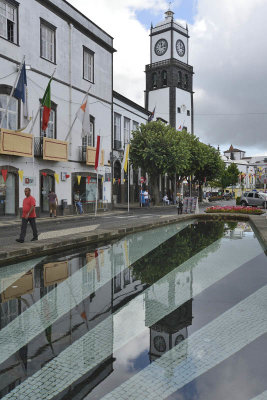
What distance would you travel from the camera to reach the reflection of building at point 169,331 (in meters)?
3.63

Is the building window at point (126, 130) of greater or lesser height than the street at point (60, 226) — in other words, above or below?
above

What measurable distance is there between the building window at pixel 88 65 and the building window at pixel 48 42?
357cm

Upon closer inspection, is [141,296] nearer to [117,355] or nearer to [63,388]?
[117,355]

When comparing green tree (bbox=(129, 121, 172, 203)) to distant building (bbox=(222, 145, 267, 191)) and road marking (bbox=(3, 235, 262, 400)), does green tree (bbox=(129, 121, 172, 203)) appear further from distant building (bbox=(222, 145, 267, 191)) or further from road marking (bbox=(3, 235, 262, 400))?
distant building (bbox=(222, 145, 267, 191))

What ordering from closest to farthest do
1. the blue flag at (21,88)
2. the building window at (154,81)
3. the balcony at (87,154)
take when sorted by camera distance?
the blue flag at (21,88), the balcony at (87,154), the building window at (154,81)

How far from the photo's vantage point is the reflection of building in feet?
11.9

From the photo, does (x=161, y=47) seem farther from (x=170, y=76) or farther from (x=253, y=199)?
(x=253, y=199)

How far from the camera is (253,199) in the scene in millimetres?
33625

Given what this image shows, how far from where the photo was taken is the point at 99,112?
90.4 ft

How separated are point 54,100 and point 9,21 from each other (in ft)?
16.3

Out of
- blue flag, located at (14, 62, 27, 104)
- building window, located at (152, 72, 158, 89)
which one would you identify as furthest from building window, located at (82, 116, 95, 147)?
building window, located at (152, 72, 158, 89)

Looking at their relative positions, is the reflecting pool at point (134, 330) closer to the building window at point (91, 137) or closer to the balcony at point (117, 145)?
the building window at point (91, 137)

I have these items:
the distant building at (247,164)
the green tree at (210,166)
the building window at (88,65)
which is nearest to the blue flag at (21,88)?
the building window at (88,65)

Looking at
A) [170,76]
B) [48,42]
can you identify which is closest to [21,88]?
[48,42]
